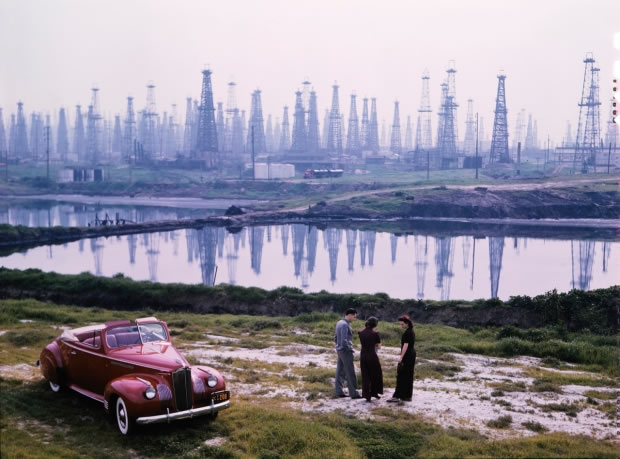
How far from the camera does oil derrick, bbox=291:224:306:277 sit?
1576 inches

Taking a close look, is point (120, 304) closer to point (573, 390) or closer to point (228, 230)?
point (573, 390)

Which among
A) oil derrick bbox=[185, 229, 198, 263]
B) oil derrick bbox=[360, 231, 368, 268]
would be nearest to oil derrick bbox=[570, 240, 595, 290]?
oil derrick bbox=[360, 231, 368, 268]

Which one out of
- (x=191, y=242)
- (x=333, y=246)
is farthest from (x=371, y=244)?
(x=191, y=242)

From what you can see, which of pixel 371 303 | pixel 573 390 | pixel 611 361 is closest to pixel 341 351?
pixel 573 390

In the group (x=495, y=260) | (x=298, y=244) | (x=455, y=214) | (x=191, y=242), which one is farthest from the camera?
(x=455, y=214)

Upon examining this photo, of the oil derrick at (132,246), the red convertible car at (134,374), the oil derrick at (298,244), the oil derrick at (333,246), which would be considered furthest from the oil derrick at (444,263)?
the red convertible car at (134,374)

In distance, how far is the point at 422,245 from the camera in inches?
1954

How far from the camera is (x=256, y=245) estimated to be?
4972 cm

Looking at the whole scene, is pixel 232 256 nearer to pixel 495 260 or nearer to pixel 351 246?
pixel 351 246

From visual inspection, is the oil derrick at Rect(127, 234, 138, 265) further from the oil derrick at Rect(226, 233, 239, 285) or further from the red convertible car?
the red convertible car

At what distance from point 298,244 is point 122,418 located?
41.5 meters

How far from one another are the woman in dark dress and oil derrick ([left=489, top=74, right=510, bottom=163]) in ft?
296

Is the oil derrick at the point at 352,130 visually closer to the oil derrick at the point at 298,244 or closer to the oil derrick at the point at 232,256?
the oil derrick at the point at 298,244

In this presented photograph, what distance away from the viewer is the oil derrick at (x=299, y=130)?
12167 centimetres
